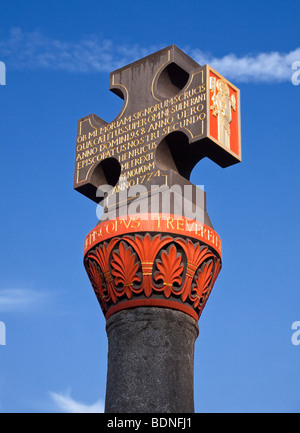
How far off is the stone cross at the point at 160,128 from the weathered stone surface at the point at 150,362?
3604mm

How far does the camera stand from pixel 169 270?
1033 inches

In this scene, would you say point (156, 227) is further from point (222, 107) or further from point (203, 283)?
point (222, 107)

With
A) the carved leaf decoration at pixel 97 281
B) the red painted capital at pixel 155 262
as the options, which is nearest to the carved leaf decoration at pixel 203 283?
the red painted capital at pixel 155 262

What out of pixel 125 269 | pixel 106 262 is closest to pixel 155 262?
pixel 125 269

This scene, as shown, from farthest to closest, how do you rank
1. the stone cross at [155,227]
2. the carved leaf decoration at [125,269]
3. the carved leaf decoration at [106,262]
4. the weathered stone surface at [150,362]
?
the carved leaf decoration at [106,262] < the carved leaf decoration at [125,269] < the stone cross at [155,227] < the weathered stone surface at [150,362]

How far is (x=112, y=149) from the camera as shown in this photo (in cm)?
2931

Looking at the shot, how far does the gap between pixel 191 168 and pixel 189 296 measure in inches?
158

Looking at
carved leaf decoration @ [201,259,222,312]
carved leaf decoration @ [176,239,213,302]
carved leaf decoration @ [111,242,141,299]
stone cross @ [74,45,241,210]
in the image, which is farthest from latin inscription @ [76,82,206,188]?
carved leaf decoration @ [201,259,222,312]

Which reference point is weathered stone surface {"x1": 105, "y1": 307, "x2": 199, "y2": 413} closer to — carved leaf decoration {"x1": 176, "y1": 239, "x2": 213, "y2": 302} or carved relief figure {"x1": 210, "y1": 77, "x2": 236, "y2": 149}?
carved leaf decoration {"x1": 176, "y1": 239, "x2": 213, "y2": 302}

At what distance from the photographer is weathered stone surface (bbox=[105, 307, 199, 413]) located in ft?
81.6

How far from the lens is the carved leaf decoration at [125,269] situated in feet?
86.2

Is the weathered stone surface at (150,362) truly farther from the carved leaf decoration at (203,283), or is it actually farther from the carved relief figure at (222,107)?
the carved relief figure at (222,107)
